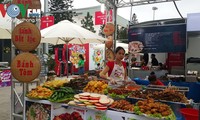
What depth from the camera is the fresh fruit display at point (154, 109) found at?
274 cm

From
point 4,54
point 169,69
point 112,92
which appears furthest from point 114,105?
point 4,54

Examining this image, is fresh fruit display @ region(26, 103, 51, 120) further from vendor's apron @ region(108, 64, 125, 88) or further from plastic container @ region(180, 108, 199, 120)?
plastic container @ region(180, 108, 199, 120)

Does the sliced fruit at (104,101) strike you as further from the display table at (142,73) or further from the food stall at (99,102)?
the display table at (142,73)

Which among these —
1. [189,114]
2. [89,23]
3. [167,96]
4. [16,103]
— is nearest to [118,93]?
[167,96]

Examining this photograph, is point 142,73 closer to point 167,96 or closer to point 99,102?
point 167,96

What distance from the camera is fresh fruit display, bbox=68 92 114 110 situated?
125 inches

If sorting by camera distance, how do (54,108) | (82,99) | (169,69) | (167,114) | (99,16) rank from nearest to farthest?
1. (167,114)
2. (82,99)
3. (54,108)
4. (169,69)
5. (99,16)

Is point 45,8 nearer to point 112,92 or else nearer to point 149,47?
point 149,47

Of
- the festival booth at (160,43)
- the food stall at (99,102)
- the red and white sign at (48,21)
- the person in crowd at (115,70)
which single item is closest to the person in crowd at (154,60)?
the festival booth at (160,43)

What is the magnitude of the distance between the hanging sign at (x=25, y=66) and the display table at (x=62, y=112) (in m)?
0.44

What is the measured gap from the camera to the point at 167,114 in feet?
8.98

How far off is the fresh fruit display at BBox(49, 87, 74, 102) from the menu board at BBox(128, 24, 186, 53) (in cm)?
415

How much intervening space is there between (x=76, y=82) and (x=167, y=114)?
1993mm

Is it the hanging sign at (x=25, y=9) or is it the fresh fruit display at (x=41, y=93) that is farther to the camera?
the hanging sign at (x=25, y=9)
